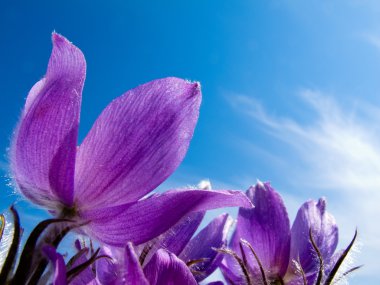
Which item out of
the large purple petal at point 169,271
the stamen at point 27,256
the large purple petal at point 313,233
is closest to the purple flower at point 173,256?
the large purple petal at point 169,271

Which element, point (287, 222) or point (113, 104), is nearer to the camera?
point (113, 104)

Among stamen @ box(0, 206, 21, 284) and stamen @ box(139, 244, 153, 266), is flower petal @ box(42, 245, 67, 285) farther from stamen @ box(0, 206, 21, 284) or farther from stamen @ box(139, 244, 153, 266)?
stamen @ box(139, 244, 153, 266)

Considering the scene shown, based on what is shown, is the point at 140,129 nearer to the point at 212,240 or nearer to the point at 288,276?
the point at 212,240

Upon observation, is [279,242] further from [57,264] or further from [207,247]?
[57,264]

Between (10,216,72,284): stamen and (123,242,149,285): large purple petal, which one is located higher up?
(123,242,149,285): large purple petal

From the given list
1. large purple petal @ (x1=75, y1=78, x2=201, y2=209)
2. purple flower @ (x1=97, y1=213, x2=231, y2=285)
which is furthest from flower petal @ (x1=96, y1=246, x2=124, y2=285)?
large purple petal @ (x1=75, y1=78, x2=201, y2=209)

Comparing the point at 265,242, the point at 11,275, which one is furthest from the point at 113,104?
the point at 265,242
